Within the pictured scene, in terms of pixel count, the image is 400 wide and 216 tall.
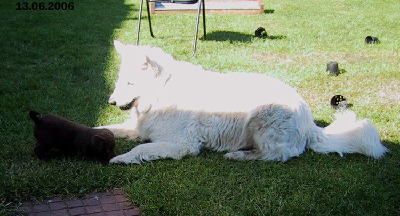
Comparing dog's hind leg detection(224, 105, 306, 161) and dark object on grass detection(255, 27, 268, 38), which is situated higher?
dark object on grass detection(255, 27, 268, 38)

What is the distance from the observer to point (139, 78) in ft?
14.8

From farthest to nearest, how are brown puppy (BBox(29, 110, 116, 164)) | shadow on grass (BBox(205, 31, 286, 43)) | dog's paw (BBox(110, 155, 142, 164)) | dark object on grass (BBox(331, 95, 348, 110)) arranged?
shadow on grass (BBox(205, 31, 286, 43)), dark object on grass (BBox(331, 95, 348, 110)), dog's paw (BBox(110, 155, 142, 164)), brown puppy (BBox(29, 110, 116, 164))

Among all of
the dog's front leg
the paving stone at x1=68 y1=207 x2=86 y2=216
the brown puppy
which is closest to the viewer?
the paving stone at x1=68 y1=207 x2=86 y2=216

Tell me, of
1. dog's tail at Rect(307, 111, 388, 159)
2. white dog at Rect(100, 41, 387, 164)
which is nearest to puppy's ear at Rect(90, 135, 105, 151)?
white dog at Rect(100, 41, 387, 164)

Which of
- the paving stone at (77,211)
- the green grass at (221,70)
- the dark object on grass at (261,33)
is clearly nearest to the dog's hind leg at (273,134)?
the green grass at (221,70)

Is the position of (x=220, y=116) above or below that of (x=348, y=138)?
above

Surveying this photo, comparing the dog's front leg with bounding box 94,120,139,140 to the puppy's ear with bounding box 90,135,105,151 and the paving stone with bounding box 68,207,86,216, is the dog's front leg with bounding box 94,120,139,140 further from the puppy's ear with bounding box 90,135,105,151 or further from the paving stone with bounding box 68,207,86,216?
the paving stone with bounding box 68,207,86,216

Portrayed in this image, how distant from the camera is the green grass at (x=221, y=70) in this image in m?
3.69

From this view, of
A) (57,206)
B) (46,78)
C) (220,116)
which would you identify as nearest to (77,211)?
(57,206)

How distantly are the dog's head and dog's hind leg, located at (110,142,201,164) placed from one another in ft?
1.55

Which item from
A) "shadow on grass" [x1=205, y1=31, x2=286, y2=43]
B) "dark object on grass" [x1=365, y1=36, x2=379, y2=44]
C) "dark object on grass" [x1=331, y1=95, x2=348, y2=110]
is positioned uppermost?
"dark object on grass" [x1=365, y1=36, x2=379, y2=44]

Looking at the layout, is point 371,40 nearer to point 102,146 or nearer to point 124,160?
point 124,160

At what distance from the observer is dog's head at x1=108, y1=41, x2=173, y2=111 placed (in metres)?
4.47

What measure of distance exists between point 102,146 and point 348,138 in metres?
2.48
